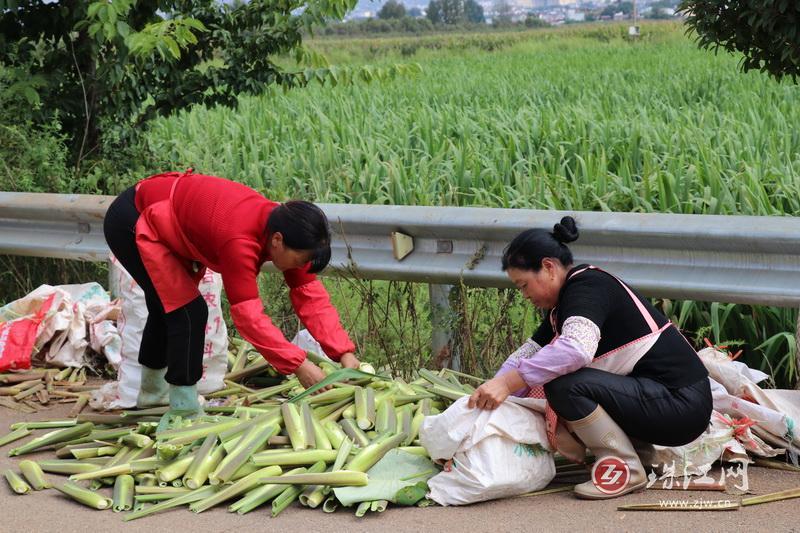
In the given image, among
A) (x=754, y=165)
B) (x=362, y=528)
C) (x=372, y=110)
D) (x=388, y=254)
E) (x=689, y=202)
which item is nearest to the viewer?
(x=362, y=528)

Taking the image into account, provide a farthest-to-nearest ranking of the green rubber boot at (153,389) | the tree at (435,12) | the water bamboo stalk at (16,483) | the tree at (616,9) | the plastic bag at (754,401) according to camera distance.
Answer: the tree at (616,9) → the tree at (435,12) → the green rubber boot at (153,389) → the water bamboo stalk at (16,483) → the plastic bag at (754,401)

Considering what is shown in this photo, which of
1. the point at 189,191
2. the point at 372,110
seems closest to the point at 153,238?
the point at 189,191

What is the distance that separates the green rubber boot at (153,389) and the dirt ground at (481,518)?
1197 mm

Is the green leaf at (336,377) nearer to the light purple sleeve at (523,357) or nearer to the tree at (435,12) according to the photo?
the light purple sleeve at (523,357)

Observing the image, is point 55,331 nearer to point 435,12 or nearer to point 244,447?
point 244,447

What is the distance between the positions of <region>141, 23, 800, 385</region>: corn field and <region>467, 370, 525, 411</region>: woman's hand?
1427 mm

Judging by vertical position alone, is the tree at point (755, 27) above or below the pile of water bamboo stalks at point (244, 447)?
above

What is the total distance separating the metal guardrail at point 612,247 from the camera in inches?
190

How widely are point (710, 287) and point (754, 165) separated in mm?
3022

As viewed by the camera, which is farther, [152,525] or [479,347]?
[479,347]

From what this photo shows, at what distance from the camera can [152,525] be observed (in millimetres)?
4223

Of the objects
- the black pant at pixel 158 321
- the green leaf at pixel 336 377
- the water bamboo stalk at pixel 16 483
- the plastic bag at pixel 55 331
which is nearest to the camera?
the water bamboo stalk at pixel 16 483

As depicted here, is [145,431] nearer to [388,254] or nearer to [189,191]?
[189,191]

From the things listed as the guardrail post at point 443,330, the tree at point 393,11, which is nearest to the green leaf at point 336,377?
the guardrail post at point 443,330
